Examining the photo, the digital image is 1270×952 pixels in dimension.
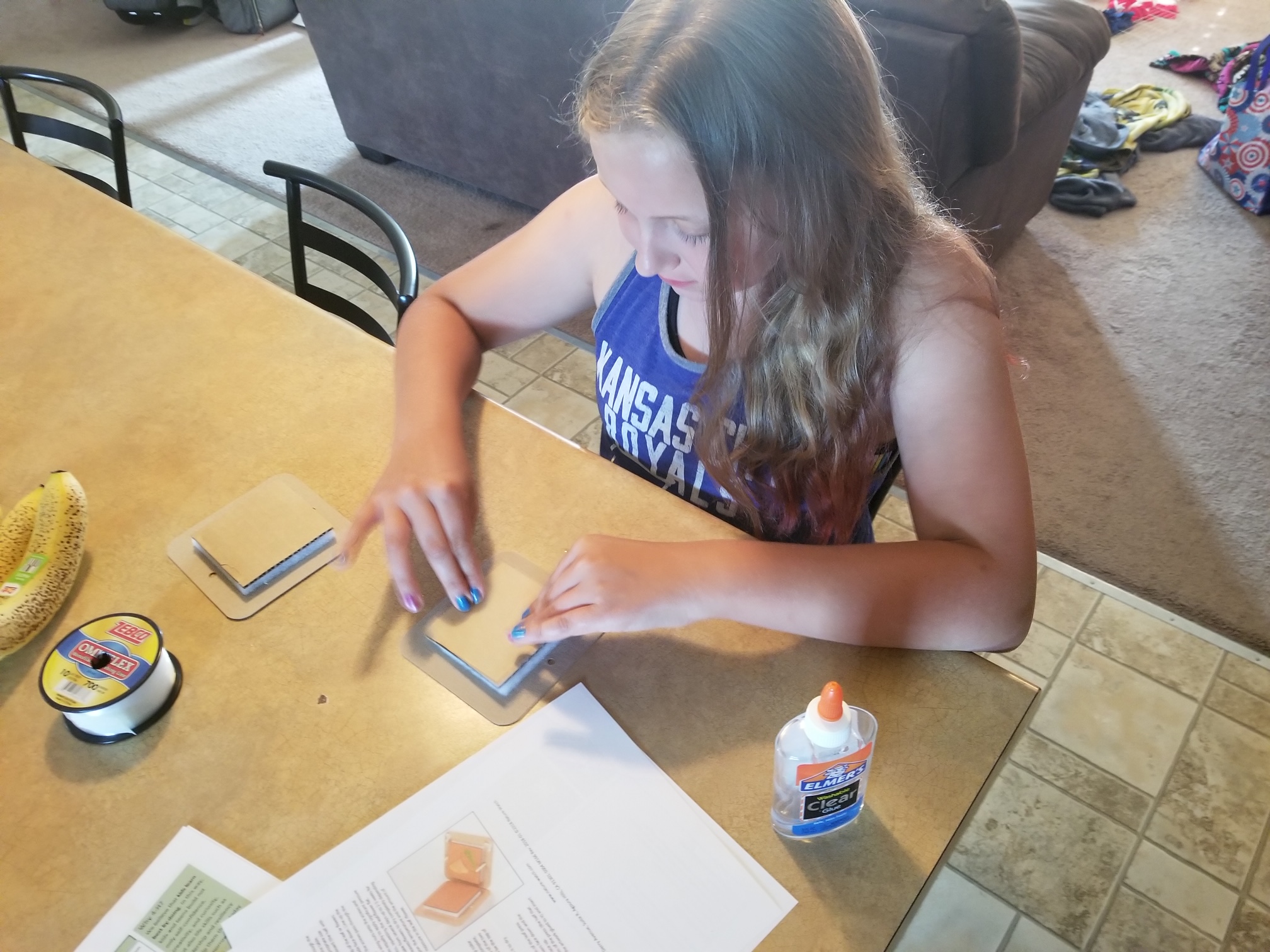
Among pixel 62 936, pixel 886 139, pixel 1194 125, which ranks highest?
pixel 886 139

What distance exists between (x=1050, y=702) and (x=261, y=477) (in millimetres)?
1343

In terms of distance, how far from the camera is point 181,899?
0.58 metres

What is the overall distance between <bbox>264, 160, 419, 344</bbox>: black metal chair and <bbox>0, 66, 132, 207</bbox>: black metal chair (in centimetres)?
43

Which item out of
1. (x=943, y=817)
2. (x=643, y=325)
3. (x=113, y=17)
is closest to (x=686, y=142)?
(x=643, y=325)

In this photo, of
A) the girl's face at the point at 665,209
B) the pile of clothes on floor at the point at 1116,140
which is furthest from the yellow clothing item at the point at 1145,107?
the girl's face at the point at 665,209

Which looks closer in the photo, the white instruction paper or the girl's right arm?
the white instruction paper

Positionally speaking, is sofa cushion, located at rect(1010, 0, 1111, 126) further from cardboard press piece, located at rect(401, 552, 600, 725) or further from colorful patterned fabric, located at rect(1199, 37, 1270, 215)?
cardboard press piece, located at rect(401, 552, 600, 725)

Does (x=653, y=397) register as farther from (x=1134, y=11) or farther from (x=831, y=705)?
(x=1134, y=11)

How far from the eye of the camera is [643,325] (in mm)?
899

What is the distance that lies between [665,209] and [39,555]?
63 cm

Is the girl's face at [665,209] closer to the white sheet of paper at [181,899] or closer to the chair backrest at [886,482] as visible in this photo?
the chair backrest at [886,482]

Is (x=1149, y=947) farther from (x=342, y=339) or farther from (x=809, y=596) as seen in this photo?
(x=342, y=339)

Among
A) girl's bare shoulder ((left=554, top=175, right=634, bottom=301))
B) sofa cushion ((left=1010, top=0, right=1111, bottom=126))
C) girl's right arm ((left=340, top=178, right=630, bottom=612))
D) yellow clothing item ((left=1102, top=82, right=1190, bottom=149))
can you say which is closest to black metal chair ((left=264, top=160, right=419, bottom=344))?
girl's right arm ((left=340, top=178, right=630, bottom=612))

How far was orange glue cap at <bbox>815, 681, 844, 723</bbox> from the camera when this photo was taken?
53cm
